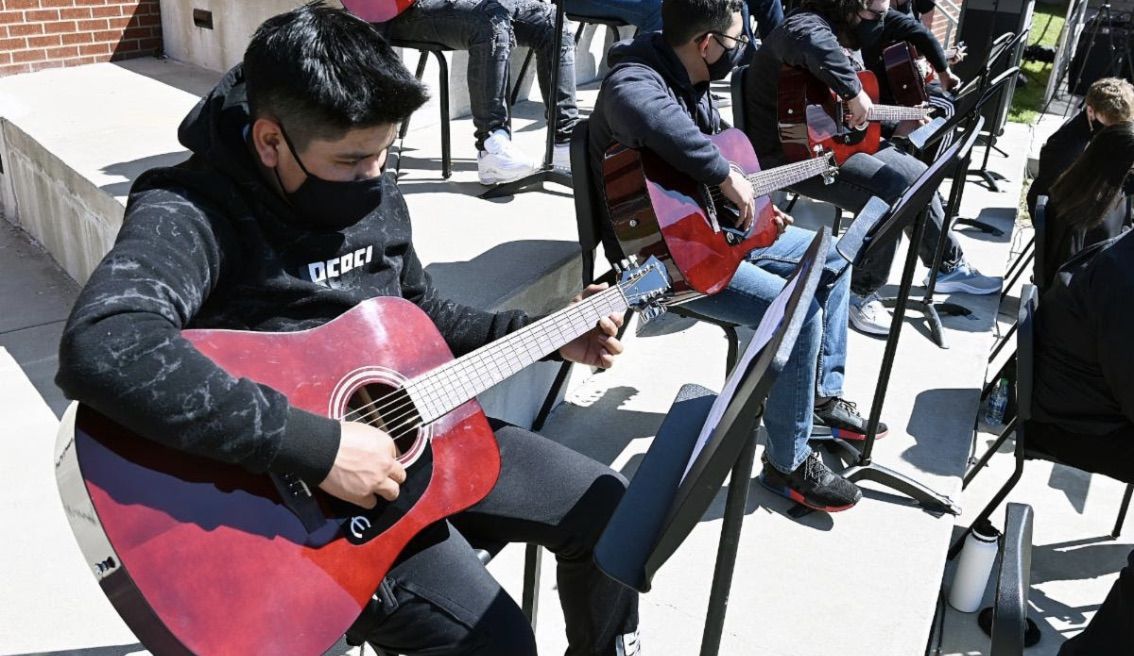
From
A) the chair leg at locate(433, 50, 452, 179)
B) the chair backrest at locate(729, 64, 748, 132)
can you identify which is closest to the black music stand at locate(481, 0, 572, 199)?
the chair leg at locate(433, 50, 452, 179)

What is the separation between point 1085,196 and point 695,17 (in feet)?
6.61

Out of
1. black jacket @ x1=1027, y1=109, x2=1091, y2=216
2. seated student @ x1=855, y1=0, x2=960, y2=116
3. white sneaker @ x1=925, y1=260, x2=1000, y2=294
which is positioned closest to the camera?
seated student @ x1=855, y1=0, x2=960, y2=116

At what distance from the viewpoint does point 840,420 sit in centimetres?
325

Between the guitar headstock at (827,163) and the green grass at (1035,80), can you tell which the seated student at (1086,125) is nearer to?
the guitar headstock at (827,163)

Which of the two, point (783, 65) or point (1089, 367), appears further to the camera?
point (783, 65)

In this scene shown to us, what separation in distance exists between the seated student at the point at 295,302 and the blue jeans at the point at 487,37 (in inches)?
85.0

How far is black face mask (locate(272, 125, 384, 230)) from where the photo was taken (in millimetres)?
1654

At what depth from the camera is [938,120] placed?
4809 millimetres

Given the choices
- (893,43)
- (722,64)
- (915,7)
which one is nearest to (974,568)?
(722,64)

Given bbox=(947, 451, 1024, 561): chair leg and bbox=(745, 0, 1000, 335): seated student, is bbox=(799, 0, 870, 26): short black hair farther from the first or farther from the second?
bbox=(947, 451, 1024, 561): chair leg

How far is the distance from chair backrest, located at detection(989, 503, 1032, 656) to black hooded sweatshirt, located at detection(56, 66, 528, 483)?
44.1 inches

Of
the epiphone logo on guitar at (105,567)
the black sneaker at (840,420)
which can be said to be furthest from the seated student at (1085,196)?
the epiphone logo on guitar at (105,567)

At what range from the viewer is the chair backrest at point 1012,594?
150 centimetres

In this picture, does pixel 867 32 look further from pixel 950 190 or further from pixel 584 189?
pixel 584 189
